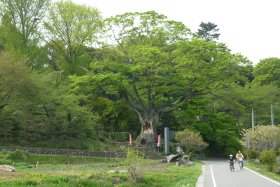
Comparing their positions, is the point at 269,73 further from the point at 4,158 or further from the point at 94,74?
the point at 4,158

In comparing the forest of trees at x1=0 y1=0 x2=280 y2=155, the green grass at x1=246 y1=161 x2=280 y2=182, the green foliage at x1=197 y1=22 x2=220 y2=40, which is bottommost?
the green grass at x1=246 y1=161 x2=280 y2=182

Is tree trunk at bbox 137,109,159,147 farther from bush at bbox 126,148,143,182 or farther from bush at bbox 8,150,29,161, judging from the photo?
bush at bbox 126,148,143,182

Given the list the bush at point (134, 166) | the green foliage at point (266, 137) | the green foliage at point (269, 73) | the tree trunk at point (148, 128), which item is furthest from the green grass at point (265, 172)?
the green foliage at point (269, 73)

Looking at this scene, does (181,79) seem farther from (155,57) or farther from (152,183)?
(152,183)

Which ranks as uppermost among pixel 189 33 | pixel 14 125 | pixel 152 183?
pixel 189 33

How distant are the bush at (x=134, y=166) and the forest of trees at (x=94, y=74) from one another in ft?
61.2

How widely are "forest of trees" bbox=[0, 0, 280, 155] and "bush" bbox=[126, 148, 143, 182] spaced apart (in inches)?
734

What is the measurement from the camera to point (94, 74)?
161ft

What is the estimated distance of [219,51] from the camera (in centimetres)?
4644

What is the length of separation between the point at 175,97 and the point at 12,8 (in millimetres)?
21122

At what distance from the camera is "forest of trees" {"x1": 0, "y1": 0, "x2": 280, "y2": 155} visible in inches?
1556

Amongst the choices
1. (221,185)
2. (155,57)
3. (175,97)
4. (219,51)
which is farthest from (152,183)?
(175,97)

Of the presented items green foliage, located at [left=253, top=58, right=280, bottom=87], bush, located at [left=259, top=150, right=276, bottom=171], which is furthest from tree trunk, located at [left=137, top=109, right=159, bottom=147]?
green foliage, located at [left=253, top=58, right=280, bottom=87]

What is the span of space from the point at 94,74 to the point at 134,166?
2948 cm
